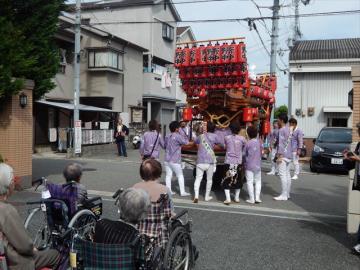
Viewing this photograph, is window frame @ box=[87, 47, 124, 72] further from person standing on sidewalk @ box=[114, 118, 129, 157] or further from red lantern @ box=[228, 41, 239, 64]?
red lantern @ box=[228, 41, 239, 64]

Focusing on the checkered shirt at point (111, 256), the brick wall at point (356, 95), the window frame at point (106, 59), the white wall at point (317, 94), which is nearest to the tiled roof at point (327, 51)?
the white wall at point (317, 94)

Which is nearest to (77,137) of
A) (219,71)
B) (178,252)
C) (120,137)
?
(120,137)

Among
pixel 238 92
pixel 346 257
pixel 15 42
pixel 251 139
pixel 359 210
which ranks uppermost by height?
pixel 15 42

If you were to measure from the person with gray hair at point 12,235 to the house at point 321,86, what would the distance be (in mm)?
19732

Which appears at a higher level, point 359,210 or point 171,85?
point 171,85

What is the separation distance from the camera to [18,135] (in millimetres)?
9844

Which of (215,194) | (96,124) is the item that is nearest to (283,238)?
(215,194)

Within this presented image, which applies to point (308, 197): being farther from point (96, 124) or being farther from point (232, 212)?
point (96, 124)

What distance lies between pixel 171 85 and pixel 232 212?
2344cm

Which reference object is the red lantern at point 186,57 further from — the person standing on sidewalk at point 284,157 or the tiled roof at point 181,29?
the tiled roof at point 181,29

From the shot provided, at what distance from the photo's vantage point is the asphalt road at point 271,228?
5.35 meters

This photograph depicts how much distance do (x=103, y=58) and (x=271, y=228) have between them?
729 inches

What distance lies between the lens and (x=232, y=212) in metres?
8.01

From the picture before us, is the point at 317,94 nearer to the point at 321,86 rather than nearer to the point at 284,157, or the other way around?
the point at 321,86
